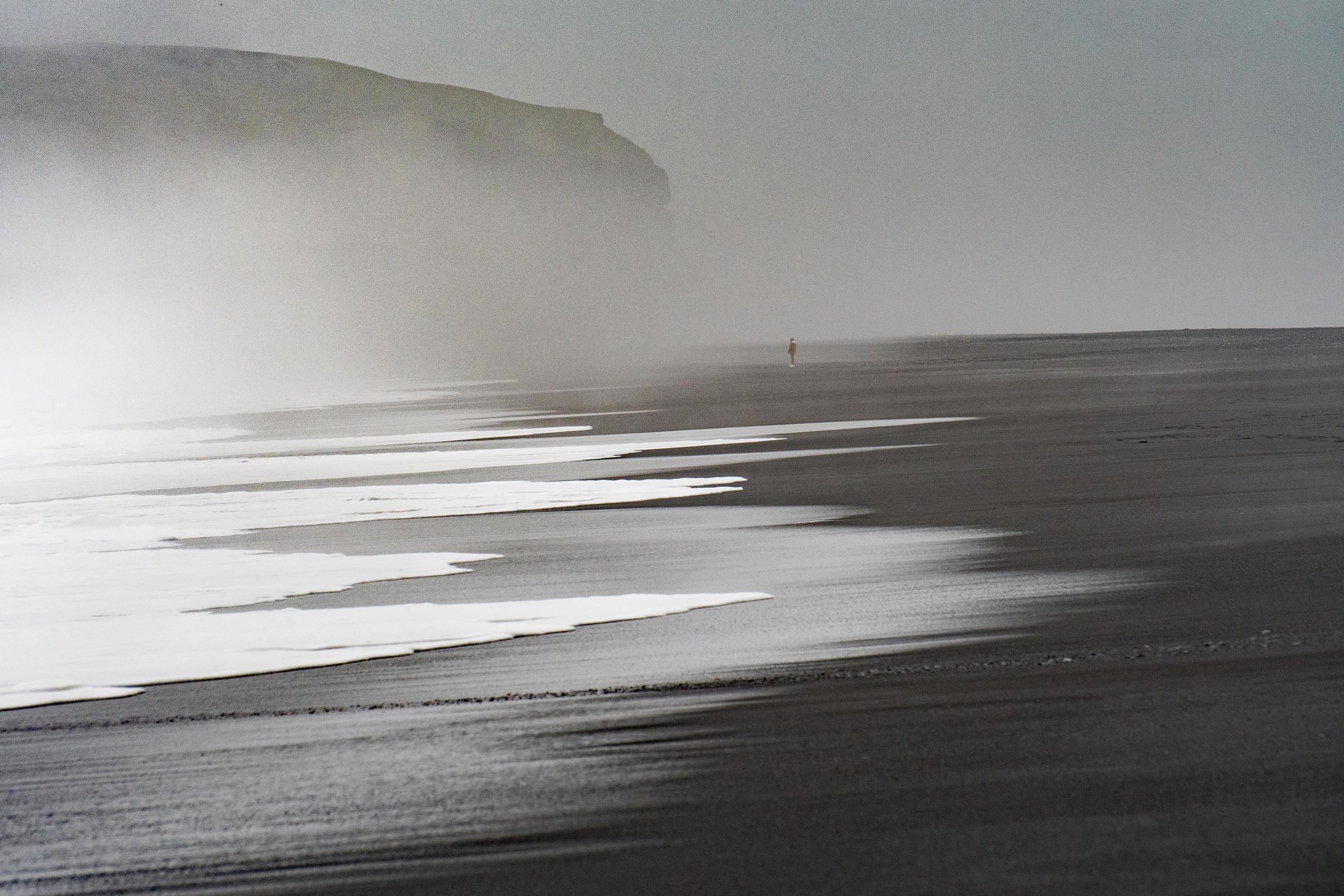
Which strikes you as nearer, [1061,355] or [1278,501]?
[1278,501]

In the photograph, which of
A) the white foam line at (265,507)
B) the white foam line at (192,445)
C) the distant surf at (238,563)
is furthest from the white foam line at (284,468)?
the white foam line at (265,507)

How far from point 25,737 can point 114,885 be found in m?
1.95

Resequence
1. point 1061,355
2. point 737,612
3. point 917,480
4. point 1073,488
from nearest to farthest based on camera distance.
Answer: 1. point 737,612
2. point 1073,488
3. point 917,480
4. point 1061,355

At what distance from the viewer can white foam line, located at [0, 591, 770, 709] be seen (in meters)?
6.74

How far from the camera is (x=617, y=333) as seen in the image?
6093 inches

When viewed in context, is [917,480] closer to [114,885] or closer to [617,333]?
[114,885]

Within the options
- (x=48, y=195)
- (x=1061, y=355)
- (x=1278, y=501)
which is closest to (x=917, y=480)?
(x=1278, y=501)

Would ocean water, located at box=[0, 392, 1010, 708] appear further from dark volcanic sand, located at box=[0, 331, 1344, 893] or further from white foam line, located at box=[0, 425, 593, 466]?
dark volcanic sand, located at box=[0, 331, 1344, 893]

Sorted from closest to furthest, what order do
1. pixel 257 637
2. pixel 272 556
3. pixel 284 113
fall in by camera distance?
pixel 257 637, pixel 272 556, pixel 284 113

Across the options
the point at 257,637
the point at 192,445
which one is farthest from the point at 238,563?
the point at 192,445

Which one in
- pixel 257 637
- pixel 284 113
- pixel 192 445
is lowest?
pixel 192 445

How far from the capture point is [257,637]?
7.55 metres

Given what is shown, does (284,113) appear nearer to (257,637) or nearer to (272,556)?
(272,556)

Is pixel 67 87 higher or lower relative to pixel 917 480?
higher
